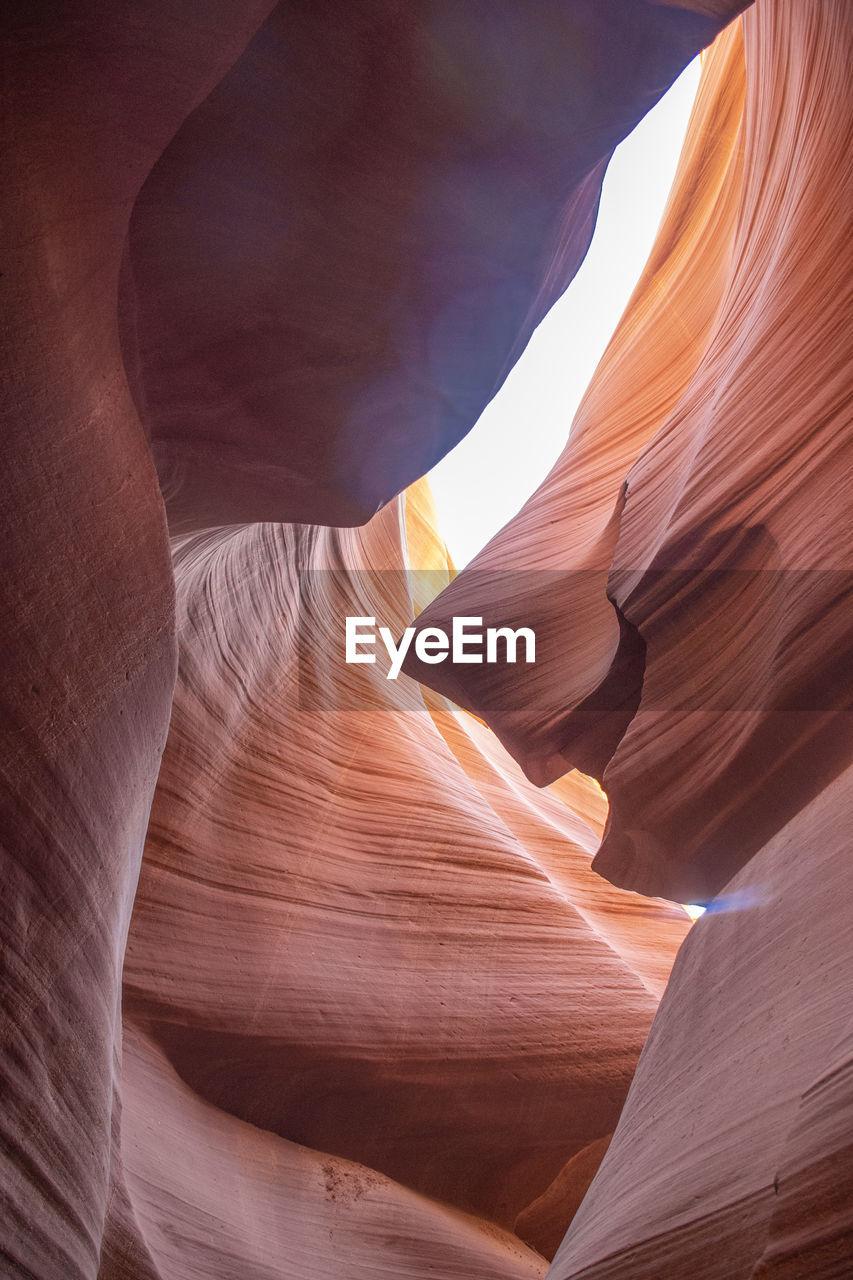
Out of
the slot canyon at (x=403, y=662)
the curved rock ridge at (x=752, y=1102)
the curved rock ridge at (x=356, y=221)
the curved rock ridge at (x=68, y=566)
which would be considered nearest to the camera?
the curved rock ridge at (x=752, y=1102)

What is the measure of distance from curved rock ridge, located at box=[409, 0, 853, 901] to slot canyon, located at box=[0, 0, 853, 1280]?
1.1 inches

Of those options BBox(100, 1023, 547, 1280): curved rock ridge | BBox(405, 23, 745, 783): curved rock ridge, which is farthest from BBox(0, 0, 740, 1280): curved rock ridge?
BBox(405, 23, 745, 783): curved rock ridge

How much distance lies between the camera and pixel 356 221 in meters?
3.45

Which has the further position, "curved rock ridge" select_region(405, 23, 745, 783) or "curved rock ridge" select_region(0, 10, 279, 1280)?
"curved rock ridge" select_region(405, 23, 745, 783)

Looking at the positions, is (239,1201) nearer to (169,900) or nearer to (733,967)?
(169,900)

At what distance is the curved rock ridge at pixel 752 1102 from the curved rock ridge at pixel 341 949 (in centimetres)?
235

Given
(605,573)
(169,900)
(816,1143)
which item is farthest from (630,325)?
(816,1143)

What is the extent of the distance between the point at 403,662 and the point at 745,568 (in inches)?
117

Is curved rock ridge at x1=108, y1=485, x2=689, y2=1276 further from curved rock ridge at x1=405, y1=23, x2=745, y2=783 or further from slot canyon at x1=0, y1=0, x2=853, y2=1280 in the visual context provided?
curved rock ridge at x1=405, y1=23, x2=745, y2=783

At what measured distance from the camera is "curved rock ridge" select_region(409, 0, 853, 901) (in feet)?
11.4

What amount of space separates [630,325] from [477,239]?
479cm

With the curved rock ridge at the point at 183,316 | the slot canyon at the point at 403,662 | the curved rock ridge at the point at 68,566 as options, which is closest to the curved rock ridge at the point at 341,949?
the slot canyon at the point at 403,662

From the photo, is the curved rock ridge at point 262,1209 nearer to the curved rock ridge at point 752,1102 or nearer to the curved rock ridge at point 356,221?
the curved rock ridge at point 752,1102

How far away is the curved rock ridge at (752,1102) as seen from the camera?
1.69 meters
